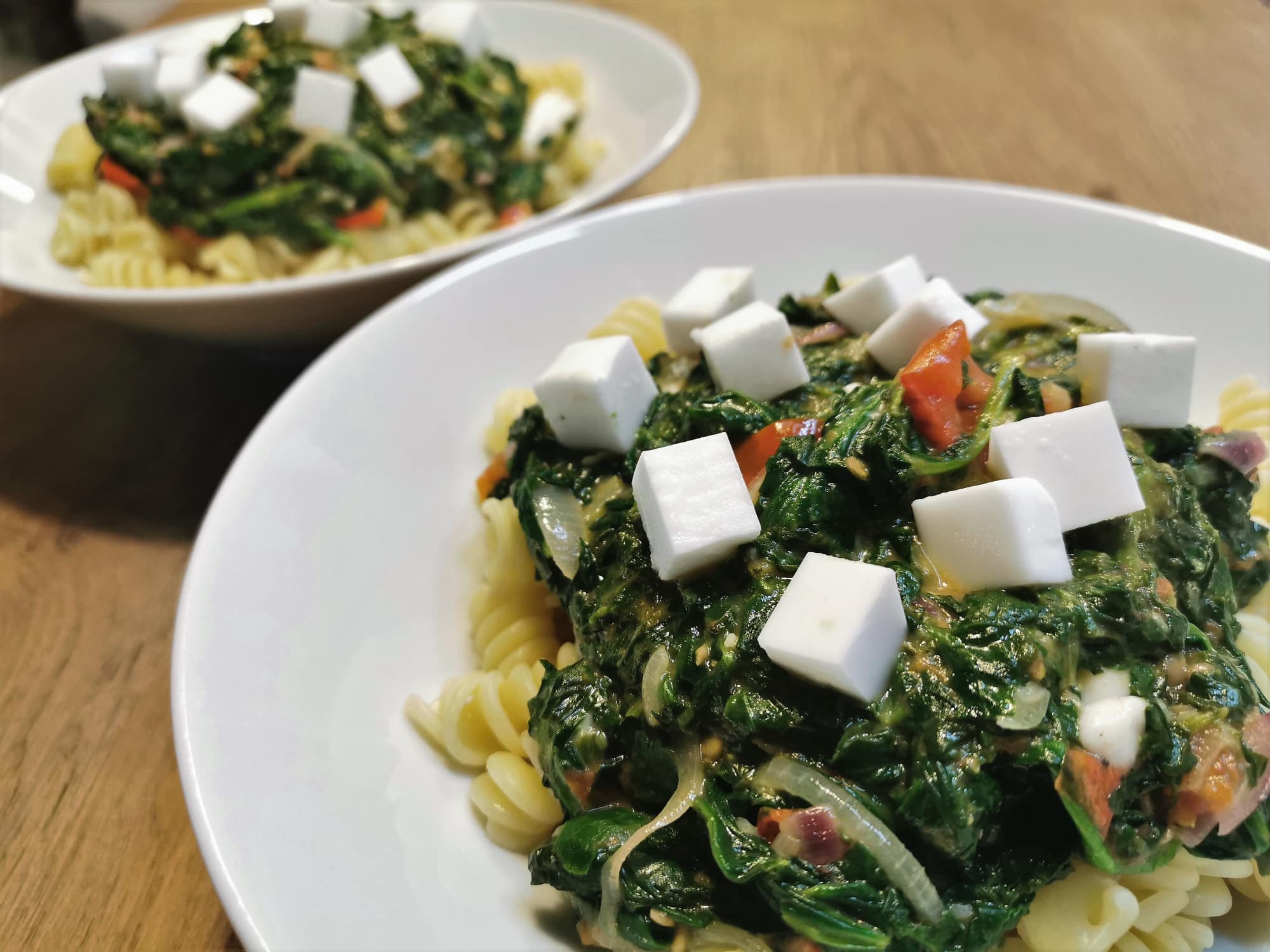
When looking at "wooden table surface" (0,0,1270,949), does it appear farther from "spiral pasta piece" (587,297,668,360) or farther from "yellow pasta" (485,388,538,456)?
"spiral pasta piece" (587,297,668,360)

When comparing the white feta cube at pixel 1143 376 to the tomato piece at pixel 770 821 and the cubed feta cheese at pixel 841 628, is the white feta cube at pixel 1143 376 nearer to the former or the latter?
the cubed feta cheese at pixel 841 628

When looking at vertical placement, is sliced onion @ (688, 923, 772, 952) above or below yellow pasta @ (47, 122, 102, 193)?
above

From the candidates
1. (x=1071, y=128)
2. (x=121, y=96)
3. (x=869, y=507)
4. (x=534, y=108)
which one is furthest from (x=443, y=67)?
(x=869, y=507)

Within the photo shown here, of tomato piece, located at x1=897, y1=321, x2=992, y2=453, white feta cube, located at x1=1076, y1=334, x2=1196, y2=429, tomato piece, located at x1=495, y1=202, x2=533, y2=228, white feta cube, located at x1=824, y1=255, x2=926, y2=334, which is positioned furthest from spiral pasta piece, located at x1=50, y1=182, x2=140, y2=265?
white feta cube, located at x1=1076, y1=334, x2=1196, y2=429

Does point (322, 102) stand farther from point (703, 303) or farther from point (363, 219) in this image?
point (703, 303)

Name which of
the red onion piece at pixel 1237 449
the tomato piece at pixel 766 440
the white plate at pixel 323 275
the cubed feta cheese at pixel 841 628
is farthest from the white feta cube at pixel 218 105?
the red onion piece at pixel 1237 449

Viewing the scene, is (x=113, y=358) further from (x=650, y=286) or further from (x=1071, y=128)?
(x=1071, y=128)
